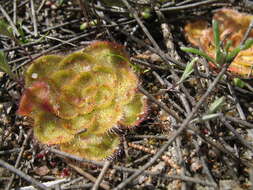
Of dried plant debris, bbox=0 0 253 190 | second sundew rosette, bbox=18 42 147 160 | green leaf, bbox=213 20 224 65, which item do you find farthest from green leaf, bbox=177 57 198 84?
second sundew rosette, bbox=18 42 147 160

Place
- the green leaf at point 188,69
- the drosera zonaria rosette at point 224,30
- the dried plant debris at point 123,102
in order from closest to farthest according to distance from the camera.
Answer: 1. the dried plant debris at point 123,102
2. the green leaf at point 188,69
3. the drosera zonaria rosette at point 224,30

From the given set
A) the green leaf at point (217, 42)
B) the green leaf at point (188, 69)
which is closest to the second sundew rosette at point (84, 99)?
the green leaf at point (188, 69)

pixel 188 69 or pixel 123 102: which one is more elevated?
pixel 188 69

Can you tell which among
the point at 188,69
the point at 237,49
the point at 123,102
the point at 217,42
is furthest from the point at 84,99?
the point at 237,49

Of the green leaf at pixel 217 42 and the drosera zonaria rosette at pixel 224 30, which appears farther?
the drosera zonaria rosette at pixel 224 30

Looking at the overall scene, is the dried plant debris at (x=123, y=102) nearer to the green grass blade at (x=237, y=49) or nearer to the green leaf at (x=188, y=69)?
the green leaf at (x=188, y=69)

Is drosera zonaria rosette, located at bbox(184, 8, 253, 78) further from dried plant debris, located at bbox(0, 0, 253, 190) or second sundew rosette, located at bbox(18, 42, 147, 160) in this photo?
second sundew rosette, located at bbox(18, 42, 147, 160)

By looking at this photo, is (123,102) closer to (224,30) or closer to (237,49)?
(237,49)

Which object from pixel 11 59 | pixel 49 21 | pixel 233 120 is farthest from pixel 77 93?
pixel 233 120
